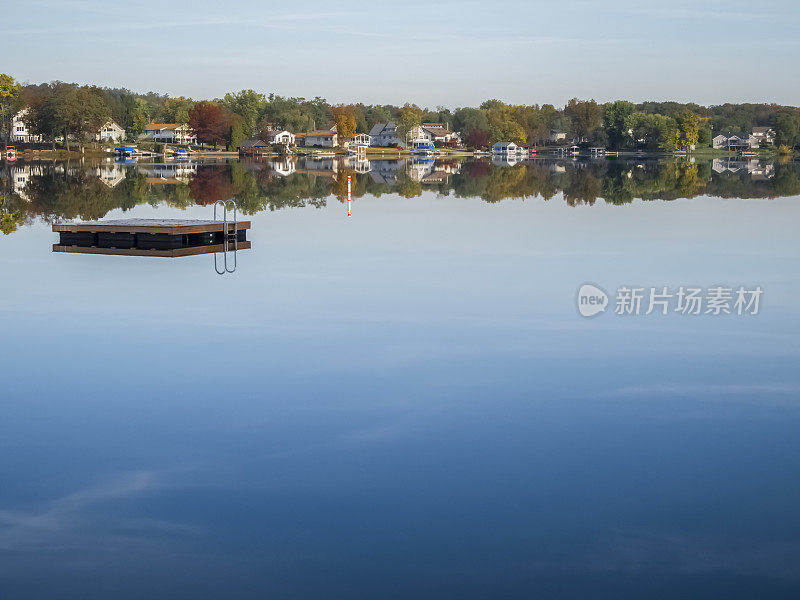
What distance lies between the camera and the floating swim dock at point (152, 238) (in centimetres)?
2494

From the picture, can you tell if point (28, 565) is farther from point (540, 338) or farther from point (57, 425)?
point (540, 338)

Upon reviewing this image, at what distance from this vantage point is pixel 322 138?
189 m

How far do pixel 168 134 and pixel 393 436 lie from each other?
178702mm

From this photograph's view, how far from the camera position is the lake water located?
7449 mm

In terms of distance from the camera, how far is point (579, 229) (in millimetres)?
32438

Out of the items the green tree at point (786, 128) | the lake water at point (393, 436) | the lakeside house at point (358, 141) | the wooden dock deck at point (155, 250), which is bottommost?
the lake water at point (393, 436)

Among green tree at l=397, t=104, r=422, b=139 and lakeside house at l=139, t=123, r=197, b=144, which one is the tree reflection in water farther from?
green tree at l=397, t=104, r=422, b=139

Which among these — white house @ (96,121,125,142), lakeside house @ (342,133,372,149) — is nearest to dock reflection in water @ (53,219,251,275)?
white house @ (96,121,125,142)

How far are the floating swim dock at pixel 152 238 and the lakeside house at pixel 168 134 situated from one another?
15327 centimetres

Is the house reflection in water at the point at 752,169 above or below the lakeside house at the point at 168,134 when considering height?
below

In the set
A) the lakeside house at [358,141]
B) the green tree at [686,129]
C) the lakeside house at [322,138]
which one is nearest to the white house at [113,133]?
the lakeside house at [322,138]

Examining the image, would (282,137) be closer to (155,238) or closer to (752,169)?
(752,169)

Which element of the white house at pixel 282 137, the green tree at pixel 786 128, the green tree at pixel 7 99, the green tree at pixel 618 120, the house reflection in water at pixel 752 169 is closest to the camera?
the house reflection in water at pixel 752 169

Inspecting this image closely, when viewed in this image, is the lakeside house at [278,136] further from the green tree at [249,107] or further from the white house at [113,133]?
the white house at [113,133]
